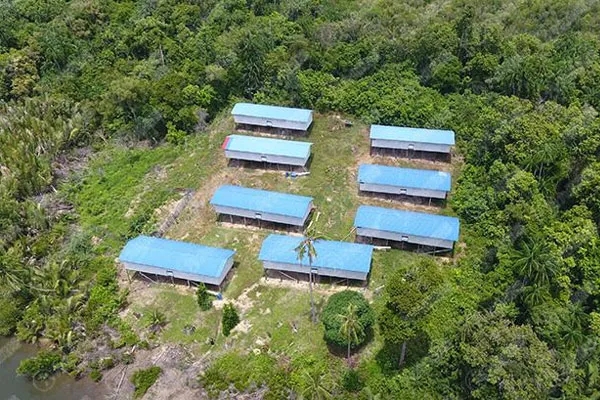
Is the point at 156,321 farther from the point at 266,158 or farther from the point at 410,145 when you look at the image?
the point at 410,145

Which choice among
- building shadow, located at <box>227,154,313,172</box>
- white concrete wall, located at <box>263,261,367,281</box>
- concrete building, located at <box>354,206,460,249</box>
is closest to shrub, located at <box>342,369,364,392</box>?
white concrete wall, located at <box>263,261,367,281</box>

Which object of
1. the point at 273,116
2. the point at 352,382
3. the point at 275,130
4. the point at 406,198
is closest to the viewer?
the point at 352,382

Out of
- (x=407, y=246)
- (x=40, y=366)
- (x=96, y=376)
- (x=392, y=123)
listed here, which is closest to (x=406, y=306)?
(x=407, y=246)

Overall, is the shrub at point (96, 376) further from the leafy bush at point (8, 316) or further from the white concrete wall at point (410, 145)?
the white concrete wall at point (410, 145)

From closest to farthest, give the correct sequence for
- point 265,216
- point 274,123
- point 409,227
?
point 409,227 < point 265,216 < point 274,123

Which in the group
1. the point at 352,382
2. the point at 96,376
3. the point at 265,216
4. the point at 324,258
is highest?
the point at 265,216

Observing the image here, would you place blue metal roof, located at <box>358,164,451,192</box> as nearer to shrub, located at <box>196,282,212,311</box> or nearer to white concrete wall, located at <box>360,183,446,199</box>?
white concrete wall, located at <box>360,183,446,199</box>

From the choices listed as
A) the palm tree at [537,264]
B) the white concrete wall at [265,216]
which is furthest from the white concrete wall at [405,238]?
the palm tree at [537,264]
